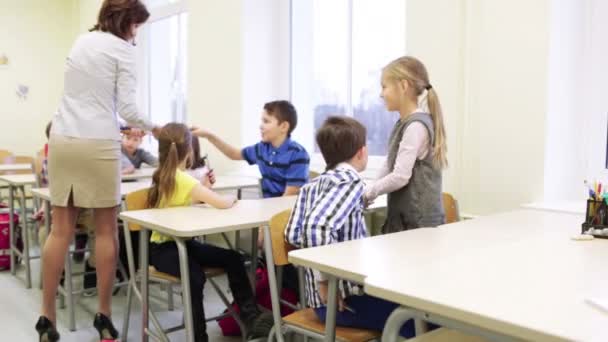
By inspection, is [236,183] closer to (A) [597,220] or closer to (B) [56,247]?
(B) [56,247]

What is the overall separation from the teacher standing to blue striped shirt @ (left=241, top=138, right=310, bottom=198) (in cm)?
76

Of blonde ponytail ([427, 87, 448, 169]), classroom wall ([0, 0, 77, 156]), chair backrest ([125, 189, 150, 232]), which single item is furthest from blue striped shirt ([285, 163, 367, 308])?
classroom wall ([0, 0, 77, 156])

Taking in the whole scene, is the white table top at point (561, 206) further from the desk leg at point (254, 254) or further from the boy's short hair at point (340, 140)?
the desk leg at point (254, 254)

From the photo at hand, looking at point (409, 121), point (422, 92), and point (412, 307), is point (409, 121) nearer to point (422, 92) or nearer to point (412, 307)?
point (422, 92)

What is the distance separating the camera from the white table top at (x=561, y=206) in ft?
6.62

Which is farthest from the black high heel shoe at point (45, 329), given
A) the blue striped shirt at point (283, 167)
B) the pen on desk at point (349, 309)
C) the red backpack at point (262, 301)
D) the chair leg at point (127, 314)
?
the pen on desk at point (349, 309)

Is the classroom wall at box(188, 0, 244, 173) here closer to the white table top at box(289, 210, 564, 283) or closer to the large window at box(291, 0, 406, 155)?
the large window at box(291, 0, 406, 155)

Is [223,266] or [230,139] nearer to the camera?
[223,266]

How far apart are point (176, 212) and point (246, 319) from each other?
22.5 inches

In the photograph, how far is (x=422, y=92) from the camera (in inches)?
80.7

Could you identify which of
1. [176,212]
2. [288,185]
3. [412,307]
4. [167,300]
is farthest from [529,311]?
[167,300]

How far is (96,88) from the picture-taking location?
2.16 m

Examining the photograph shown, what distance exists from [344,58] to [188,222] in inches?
73.2

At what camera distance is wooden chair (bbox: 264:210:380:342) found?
156 cm
